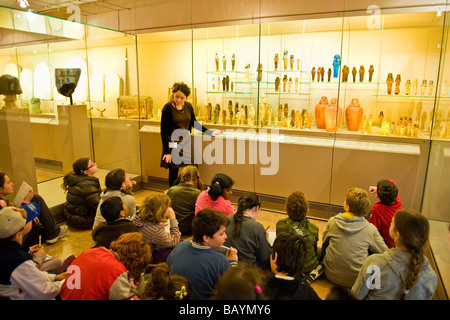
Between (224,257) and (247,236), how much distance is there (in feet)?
1.97

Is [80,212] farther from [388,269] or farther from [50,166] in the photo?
[388,269]

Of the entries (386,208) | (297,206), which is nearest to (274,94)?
(386,208)

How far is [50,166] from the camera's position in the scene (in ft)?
16.1

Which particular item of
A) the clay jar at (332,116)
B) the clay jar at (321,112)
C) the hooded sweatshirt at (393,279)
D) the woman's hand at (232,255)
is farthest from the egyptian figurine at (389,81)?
the woman's hand at (232,255)

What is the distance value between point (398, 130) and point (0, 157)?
4.68 m

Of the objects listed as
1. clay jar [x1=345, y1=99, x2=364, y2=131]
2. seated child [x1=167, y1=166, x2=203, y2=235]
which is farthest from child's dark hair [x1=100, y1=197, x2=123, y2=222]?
clay jar [x1=345, y1=99, x2=364, y2=131]

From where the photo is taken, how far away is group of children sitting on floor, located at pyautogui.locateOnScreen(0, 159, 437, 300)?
5.46 feet

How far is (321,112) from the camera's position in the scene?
15.2 feet

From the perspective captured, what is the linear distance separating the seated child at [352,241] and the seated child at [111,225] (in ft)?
5.49

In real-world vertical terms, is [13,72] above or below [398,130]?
above

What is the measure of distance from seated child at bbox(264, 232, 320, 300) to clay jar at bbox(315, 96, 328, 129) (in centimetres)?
301

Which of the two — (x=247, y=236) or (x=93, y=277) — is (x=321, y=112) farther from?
(x=93, y=277)

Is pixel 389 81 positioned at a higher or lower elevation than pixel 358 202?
higher
